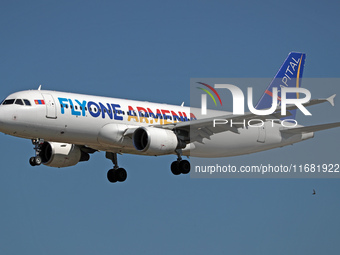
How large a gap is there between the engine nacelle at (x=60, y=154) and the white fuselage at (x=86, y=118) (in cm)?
265

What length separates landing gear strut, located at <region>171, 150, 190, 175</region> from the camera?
48812 mm

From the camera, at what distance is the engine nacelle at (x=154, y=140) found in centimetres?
4634

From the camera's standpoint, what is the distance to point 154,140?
46.4 m

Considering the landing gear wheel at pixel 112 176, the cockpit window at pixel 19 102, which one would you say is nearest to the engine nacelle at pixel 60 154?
the landing gear wheel at pixel 112 176

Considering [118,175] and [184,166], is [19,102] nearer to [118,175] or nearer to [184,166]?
[118,175]

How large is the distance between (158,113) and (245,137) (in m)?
8.33

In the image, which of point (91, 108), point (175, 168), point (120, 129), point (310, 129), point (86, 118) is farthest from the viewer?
point (310, 129)

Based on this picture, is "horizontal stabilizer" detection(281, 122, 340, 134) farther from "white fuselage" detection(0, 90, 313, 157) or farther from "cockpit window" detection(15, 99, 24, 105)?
"cockpit window" detection(15, 99, 24, 105)

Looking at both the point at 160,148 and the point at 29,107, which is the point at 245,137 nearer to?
the point at 160,148

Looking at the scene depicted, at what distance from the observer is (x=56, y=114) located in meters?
44.7

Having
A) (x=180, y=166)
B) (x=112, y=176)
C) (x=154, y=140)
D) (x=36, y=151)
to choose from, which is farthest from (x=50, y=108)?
(x=112, y=176)

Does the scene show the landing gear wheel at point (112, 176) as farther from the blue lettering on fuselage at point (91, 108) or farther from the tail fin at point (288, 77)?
the tail fin at point (288, 77)

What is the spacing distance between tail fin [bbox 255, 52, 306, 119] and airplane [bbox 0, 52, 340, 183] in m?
2.76

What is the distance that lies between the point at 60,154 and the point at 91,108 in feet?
22.0
